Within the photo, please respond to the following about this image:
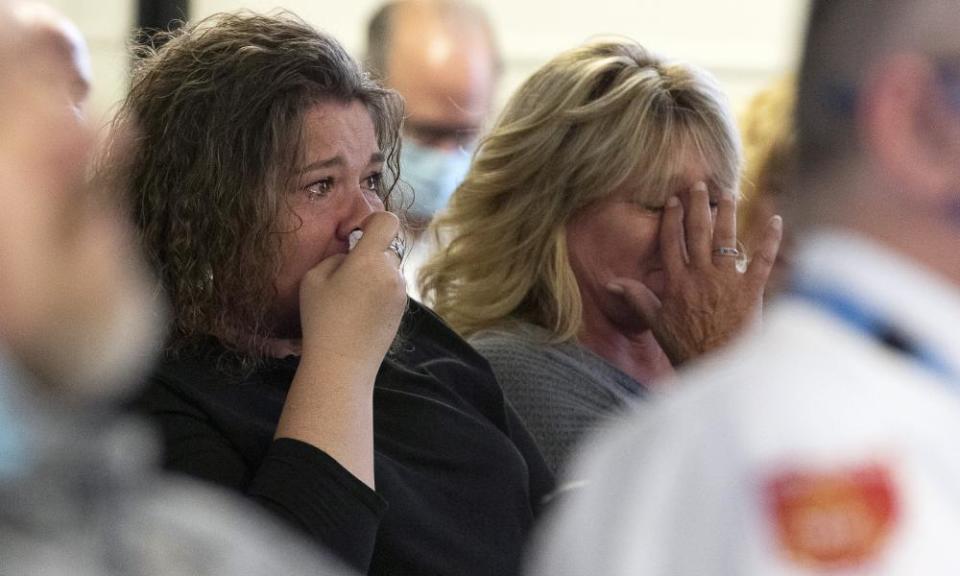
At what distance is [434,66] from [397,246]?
2244 mm

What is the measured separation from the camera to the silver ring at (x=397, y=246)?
1.78 metres

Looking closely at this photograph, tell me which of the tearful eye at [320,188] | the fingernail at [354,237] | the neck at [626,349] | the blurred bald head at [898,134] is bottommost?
the neck at [626,349]

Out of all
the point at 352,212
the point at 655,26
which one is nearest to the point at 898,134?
the point at 352,212

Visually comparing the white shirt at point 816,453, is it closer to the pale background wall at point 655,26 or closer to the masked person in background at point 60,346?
the masked person in background at point 60,346

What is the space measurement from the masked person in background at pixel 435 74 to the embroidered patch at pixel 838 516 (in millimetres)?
3056

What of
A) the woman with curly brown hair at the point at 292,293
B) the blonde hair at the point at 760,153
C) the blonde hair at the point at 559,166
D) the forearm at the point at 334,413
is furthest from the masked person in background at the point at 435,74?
the forearm at the point at 334,413

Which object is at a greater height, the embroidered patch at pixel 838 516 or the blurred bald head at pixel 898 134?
the blurred bald head at pixel 898 134

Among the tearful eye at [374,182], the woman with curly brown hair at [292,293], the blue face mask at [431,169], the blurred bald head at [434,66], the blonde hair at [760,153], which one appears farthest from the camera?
the blurred bald head at [434,66]

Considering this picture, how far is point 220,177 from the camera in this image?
67.7 inches

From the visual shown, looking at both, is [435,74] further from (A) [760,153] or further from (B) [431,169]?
(A) [760,153]

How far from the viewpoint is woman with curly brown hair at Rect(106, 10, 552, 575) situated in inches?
63.4

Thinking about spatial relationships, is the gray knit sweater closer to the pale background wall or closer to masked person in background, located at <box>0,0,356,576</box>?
masked person in background, located at <box>0,0,356,576</box>

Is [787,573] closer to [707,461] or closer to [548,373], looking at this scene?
[707,461]

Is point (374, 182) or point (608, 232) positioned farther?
point (608, 232)
